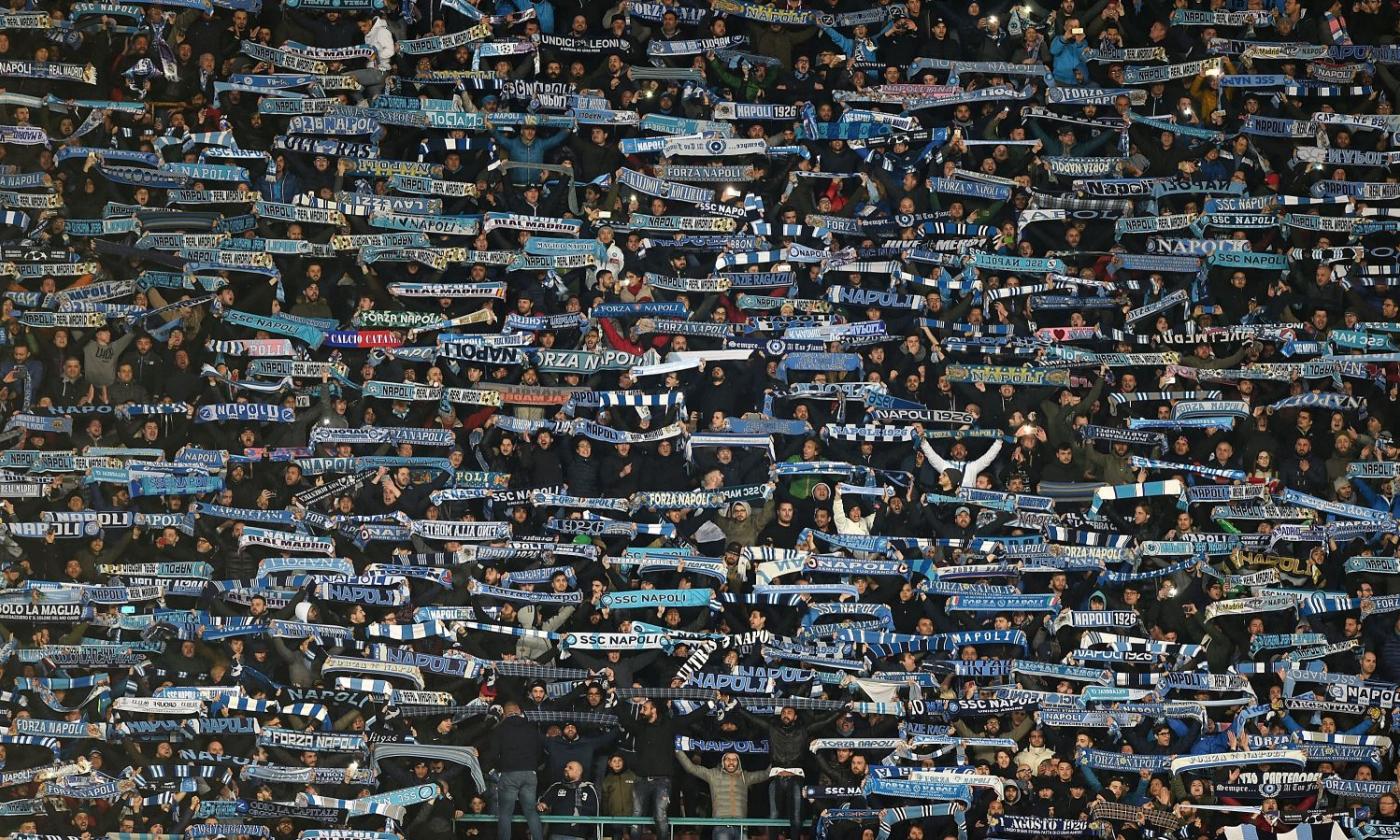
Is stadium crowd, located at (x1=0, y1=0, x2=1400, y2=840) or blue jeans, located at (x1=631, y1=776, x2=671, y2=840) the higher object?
stadium crowd, located at (x1=0, y1=0, x2=1400, y2=840)

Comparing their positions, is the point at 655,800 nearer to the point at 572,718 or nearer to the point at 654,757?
the point at 654,757

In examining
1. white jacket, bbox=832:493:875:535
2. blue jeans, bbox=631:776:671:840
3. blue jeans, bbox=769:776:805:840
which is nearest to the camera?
blue jeans, bbox=631:776:671:840

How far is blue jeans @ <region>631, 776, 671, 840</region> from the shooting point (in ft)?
49.7

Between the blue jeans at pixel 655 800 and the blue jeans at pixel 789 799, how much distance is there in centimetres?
91

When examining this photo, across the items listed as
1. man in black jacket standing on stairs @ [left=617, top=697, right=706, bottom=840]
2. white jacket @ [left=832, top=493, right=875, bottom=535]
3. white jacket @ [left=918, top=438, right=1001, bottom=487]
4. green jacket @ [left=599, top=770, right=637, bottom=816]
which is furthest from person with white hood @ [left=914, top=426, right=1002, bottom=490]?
green jacket @ [left=599, top=770, right=637, bottom=816]

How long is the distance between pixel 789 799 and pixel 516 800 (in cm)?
236

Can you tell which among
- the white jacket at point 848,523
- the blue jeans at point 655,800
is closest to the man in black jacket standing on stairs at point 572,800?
the blue jeans at point 655,800

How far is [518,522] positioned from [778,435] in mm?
2537

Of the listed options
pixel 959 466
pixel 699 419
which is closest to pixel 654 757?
pixel 699 419

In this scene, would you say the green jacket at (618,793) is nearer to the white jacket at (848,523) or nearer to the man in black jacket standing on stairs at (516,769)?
the man in black jacket standing on stairs at (516,769)

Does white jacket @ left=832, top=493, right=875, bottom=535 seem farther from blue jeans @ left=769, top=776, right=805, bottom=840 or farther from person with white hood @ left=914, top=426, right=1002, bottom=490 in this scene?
blue jeans @ left=769, top=776, right=805, bottom=840

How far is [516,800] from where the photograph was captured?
600 inches

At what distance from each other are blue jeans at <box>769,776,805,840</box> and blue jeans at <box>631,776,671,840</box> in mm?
907

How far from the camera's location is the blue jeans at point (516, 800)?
15.2 m
